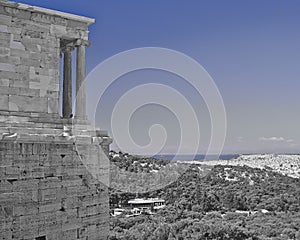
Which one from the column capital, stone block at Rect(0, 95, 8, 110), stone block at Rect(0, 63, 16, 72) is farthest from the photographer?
the column capital

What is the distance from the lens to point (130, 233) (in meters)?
27.5

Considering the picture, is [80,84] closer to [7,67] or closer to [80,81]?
[80,81]

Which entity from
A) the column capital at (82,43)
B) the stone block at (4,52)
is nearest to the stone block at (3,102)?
the stone block at (4,52)

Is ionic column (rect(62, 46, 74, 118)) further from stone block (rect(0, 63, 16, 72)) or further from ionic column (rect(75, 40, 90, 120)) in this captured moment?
stone block (rect(0, 63, 16, 72))

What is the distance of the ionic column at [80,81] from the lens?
35.9ft

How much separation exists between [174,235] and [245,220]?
1016cm

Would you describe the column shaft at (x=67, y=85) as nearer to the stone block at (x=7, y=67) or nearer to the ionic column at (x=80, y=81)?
the ionic column at (x=80, y=81)

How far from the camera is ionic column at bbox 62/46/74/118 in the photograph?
11.1 m

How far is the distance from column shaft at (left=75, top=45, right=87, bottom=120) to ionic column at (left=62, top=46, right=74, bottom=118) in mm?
244

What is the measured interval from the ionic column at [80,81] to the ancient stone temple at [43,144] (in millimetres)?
38

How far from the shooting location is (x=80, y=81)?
11.2 meters

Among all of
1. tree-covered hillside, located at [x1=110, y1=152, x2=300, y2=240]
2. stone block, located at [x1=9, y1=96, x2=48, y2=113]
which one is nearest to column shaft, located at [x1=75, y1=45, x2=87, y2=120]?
stone block, located at [x1=9, y1=96, x2=48, y2=113]

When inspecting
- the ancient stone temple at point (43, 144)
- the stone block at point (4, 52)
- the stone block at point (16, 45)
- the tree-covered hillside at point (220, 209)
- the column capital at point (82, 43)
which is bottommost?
the tree-covered hillside at point (220, 209)

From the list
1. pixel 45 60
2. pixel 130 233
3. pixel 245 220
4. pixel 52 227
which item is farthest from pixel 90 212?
pixel 245 220
